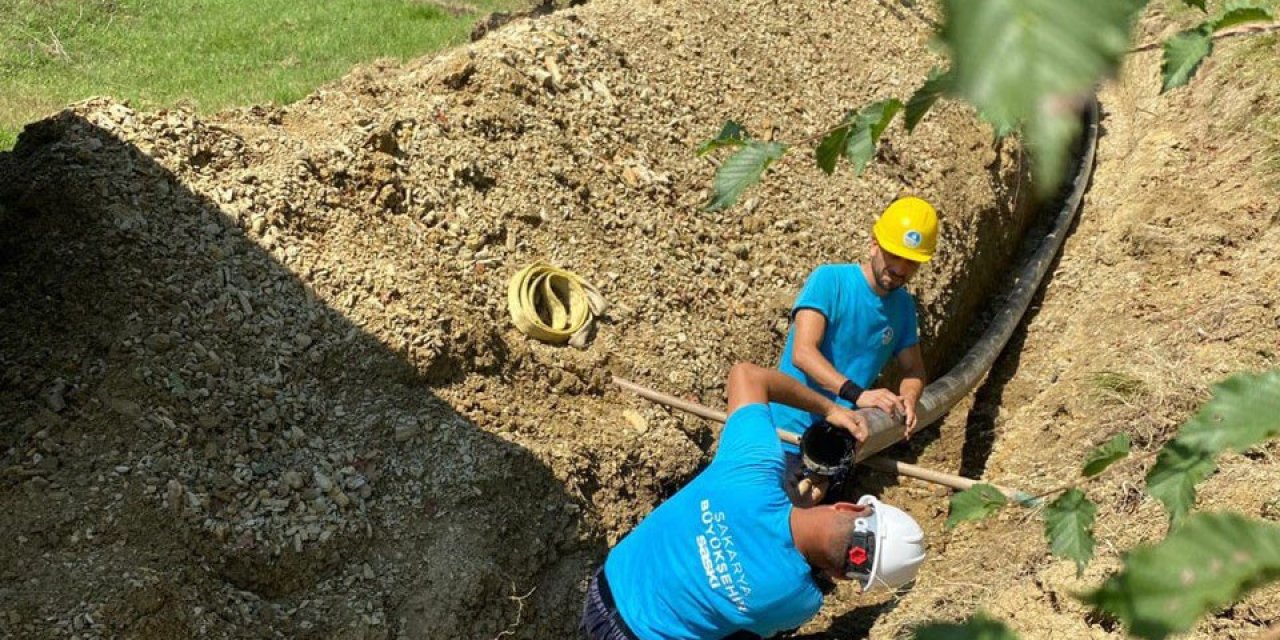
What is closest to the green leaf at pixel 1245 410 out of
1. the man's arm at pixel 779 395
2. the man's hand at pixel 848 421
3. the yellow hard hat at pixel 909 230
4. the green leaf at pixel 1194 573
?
the green leaf at pixel 1194 573

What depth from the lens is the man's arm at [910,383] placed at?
4867 millimetres

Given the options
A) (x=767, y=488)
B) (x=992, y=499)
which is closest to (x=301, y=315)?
(x=767, y=488)

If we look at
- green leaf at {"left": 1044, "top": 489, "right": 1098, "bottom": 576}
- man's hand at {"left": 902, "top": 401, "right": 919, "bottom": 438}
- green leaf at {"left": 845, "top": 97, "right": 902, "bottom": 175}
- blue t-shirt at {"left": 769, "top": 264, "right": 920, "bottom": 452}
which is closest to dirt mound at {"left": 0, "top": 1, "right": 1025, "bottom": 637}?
blue t-shirt at {"left": 769, "top": 264, "right": 920, "bottom": 452}

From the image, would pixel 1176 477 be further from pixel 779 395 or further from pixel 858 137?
pixel 779 395

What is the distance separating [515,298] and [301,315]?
101 centimetres

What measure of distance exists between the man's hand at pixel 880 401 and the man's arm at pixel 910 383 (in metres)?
0.10

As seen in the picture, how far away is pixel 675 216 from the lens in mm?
6184

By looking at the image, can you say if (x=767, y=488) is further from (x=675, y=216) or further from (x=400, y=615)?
(x=675, y=216)

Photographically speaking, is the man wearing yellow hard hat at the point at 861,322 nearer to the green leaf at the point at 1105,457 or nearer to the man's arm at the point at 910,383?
the man's arm at the point at 910,383

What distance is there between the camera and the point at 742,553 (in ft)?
11.3

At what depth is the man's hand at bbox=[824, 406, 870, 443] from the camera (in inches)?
166

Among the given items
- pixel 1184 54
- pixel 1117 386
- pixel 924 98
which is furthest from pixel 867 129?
pixel 1117 386

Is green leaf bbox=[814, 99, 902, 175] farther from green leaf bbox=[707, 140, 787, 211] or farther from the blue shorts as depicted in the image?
the blue shorts

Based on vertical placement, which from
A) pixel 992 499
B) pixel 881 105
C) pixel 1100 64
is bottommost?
pixel 992 499
